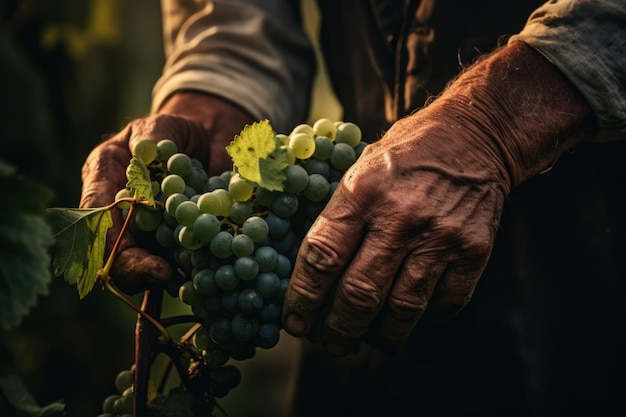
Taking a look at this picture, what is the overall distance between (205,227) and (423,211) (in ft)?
1.04

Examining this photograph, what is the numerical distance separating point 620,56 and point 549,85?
116 millimetres

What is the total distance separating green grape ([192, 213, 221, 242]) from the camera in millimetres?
935

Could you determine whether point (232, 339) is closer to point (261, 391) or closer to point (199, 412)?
point (199, 412)

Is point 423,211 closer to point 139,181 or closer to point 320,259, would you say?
point 320,259

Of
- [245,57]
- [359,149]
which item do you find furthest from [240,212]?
[245,57]

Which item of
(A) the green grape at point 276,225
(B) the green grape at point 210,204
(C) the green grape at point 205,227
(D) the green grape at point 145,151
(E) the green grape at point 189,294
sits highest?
(D) the green grape at point 145,151

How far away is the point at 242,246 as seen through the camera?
0.94 metres

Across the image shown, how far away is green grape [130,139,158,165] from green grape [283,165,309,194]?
0.83 feet

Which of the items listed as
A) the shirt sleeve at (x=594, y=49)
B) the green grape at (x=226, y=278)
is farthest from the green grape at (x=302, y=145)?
the shirt sleeve at (x=594, y=49)

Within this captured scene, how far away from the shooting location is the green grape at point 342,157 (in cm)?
104

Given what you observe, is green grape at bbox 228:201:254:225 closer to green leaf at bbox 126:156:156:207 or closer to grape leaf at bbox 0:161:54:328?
green leaf at bbox 126:156:156:207

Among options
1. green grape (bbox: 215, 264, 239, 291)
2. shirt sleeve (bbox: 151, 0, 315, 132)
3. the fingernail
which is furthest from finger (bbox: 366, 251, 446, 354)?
shirt sleeve (bbox: 151, 0, 315, 132)

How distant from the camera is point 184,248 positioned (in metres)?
1.03

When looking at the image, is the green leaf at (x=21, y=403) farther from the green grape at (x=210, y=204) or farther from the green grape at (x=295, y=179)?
the green grape at (x=295, y=179)
